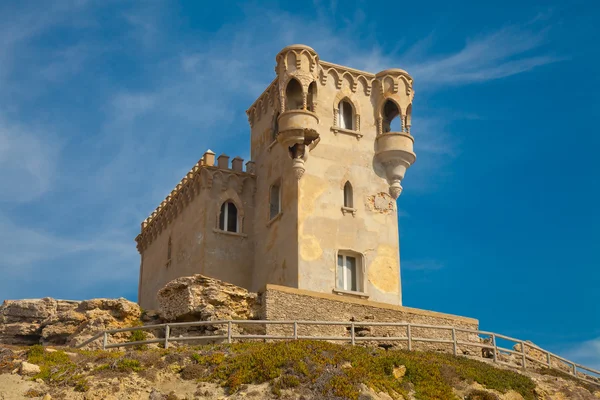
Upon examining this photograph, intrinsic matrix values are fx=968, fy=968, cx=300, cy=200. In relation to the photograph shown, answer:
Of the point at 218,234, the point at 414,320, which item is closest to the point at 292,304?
the point at 414,320

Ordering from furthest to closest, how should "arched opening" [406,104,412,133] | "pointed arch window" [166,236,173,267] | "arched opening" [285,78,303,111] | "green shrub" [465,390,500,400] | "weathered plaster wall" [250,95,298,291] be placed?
"pointed arch window" [166,236,173,267] → "arched opening" [406,104,412,133] → "arched opening" [285,78,303,111] → "weathered plaster wall" [250,95,298,291] → "green shrub" [465,390,500,400]

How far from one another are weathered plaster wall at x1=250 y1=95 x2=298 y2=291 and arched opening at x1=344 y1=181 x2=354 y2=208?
9.18 feet

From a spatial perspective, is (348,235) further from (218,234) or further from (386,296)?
(218,234)

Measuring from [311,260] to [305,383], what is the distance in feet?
50.8

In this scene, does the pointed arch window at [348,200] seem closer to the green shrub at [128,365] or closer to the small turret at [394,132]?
the small turret at [394,132]

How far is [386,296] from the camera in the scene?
44.7 metres

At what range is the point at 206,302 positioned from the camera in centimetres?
3644

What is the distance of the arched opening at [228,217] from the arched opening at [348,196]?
246 inches

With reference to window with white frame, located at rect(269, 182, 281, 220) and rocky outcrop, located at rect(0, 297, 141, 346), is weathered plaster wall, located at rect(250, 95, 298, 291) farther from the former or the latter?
rocky outcrop, located at rect(0, 297, 141, 346)

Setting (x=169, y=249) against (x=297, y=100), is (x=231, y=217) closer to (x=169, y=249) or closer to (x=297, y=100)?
(x=169, y=249)

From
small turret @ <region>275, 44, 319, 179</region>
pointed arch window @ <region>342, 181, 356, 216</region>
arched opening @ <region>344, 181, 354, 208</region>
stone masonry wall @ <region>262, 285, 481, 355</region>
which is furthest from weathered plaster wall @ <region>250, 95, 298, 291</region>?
stone masonry wall @ <region>262, 285, 481, 355</region>

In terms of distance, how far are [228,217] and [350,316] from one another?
12827 millimetres

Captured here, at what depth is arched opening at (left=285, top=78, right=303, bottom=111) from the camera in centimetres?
4669

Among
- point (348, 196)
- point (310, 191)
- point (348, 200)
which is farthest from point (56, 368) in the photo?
point (348, 196)
